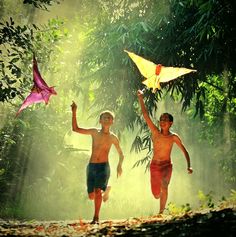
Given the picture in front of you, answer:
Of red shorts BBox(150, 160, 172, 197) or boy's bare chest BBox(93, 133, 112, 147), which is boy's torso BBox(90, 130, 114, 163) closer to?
boy's bare chest BBox(93, 133, 112, 147)

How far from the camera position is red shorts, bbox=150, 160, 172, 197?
6.42m

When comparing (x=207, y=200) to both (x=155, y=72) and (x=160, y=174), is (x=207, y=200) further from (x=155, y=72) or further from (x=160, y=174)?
(x=155, y=72)

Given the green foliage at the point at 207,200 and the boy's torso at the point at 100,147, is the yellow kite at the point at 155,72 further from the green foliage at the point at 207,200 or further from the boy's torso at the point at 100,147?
the green foliage at the point at 207,200

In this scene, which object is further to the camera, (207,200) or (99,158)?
(207,200)

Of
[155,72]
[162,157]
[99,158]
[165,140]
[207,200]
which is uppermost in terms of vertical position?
[155,72]

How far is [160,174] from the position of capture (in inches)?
254

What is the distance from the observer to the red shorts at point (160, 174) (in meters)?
6.42

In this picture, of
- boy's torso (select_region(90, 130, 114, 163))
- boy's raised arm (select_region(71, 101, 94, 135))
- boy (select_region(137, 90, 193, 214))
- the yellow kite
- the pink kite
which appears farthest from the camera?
the yellow kite

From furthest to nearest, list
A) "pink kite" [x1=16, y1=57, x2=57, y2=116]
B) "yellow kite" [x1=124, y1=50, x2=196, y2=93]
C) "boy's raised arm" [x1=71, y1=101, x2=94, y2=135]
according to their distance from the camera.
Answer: "yellow kite" [x1=124, y1=50, x2=196, y2=93], "pink kite" [x1=16, y1=57, x2=57, y2=116], "boy's raised arm" [x1=71, y1=101, x2=94, y2=135]

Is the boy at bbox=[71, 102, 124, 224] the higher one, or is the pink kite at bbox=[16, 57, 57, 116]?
the pink kite at bbox=[16, 57, 57, 116]

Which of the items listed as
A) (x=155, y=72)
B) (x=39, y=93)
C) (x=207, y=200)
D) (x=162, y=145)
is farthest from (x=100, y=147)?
(x=207, y=200)

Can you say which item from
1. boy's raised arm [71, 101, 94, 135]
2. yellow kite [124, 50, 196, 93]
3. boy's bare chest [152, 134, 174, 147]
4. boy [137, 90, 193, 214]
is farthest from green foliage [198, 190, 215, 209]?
boy's raised arm [71, 101, 94, 135]

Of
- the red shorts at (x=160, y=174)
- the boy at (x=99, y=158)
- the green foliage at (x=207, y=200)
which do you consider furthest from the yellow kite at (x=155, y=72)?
the green foliage at (x=207, y=200)

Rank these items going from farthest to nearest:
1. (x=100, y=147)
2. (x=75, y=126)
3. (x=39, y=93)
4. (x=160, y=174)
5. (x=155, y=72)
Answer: (x=155, y=72) < (x=39, y=93) < (x=160, y=174) < (x=100, y=147) < (x=75, y=126)
